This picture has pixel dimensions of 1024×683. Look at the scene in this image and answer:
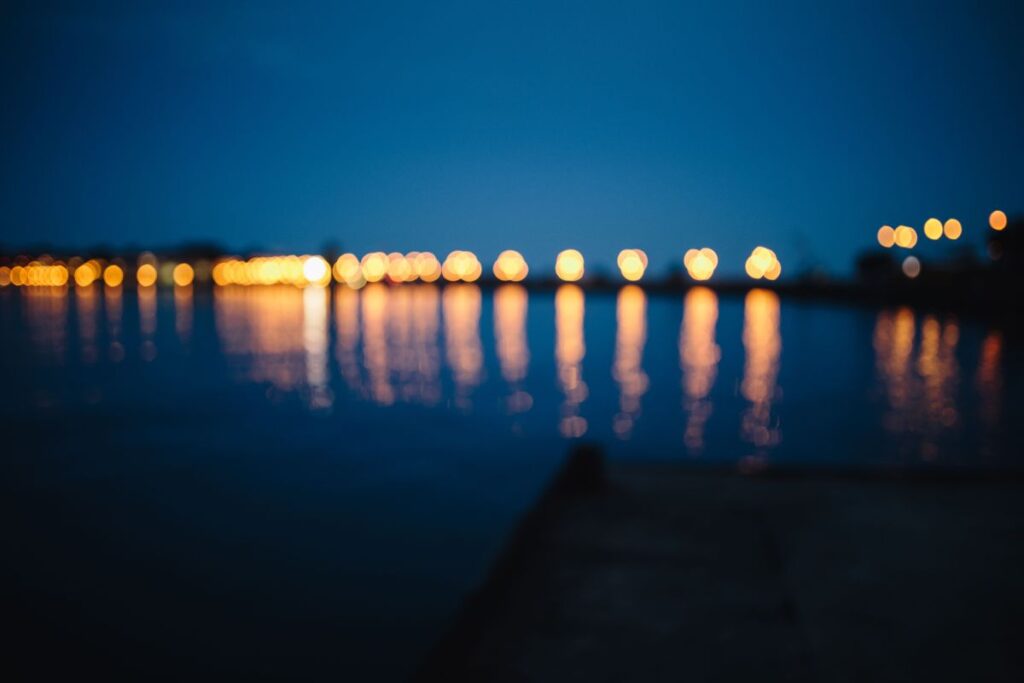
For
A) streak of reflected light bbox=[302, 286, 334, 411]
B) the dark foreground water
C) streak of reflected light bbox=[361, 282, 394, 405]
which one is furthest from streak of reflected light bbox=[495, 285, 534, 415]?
streak of reflected light bbox=[302, 286, 334, 411]

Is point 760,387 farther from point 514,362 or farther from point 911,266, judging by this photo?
point 911,266

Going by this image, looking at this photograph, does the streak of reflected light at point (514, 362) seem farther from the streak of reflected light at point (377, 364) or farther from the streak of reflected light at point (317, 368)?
the streak of reflected light at point (317, 368)

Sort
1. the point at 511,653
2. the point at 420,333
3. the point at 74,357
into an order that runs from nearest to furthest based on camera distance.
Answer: the point at 511,653, the point at 74,357, the point at 420,333

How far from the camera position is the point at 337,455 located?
1739 cm

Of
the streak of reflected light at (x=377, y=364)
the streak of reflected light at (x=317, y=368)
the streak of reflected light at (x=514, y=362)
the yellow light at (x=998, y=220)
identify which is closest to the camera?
the streak of reflected light at (x=317, y=368)

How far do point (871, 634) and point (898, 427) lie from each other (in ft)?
58.3

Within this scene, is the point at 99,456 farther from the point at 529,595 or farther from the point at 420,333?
the point at 420,333

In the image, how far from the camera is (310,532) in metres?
11.7

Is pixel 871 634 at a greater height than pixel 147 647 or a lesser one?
greater

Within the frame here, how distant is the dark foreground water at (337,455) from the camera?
345 inches

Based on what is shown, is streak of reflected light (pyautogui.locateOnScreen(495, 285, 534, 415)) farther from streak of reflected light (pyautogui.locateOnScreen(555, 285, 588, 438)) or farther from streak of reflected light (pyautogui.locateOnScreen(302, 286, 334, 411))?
streak of reflected light (pyautogui.locateOnScreen(302, 286, 334, 411))

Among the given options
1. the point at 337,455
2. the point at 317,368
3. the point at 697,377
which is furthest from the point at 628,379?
the point at 337,455

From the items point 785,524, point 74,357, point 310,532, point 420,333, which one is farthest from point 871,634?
point 420,333

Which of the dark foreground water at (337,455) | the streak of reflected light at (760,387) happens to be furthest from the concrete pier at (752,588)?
the streak of reflected light at (760,387)
